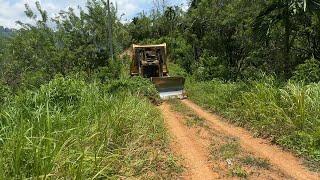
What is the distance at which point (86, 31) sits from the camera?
27.4 metres

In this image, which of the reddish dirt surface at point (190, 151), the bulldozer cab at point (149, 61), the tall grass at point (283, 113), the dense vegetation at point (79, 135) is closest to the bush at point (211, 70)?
the bulldozer cab at point (149, 61)

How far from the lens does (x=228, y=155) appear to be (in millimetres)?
8328

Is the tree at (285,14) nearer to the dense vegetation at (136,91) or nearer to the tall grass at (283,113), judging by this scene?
the dense vegetation at (136,91)

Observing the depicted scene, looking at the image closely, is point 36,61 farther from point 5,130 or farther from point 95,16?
point 5,130

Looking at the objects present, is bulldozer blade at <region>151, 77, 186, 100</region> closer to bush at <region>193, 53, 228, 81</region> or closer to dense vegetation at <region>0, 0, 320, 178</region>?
dense vegetation at <region>0, 0, 320, 178</region>

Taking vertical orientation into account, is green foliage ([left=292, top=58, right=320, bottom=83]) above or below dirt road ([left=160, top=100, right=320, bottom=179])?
above

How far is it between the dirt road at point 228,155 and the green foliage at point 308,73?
465cm

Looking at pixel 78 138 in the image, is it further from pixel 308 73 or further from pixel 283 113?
pixel 308 73

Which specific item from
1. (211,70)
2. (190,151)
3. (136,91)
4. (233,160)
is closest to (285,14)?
(136,91)

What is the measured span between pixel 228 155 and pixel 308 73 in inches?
346

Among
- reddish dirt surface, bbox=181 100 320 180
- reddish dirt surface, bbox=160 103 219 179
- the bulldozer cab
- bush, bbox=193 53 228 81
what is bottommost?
reddish dirt surface, bbox=181 100 320 180

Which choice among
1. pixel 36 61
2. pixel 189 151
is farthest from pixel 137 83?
pixel 36 61

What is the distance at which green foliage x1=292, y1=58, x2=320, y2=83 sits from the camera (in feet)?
50.2

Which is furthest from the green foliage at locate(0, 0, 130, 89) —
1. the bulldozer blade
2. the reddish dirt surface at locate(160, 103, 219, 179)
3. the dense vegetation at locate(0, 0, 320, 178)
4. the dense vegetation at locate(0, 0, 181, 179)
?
the reddish dirt surface at locate(160, 103, 219, 179)
